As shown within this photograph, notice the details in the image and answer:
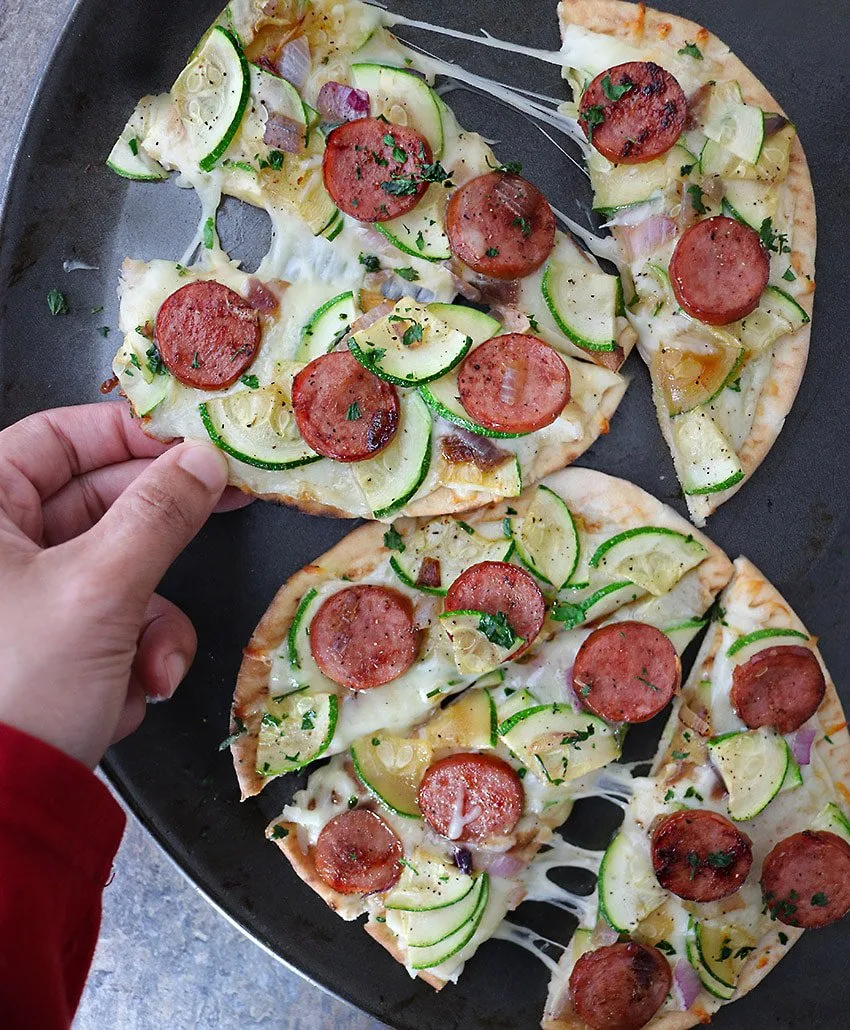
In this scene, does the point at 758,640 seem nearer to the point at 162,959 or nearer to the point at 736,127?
the point at 736,127

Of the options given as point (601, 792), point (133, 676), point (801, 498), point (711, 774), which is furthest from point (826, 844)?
point (133, 676)

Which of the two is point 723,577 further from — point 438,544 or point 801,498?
point 438,544

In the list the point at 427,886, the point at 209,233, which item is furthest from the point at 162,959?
the point at 209,233

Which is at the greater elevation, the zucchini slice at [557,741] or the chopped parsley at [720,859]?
the zucchini slice at [557,741]

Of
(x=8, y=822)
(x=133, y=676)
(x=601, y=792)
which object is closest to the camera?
(x=8, y=822)

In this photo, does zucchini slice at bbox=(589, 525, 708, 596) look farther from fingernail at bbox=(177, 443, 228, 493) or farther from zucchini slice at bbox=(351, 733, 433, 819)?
fingernail at bbox=(177, 443, 228, 493)

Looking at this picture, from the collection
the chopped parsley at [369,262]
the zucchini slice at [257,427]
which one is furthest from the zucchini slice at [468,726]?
the chopped parsley at [369,262]

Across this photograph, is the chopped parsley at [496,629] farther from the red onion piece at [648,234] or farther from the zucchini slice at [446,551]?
the red onion piece at [648,234]
